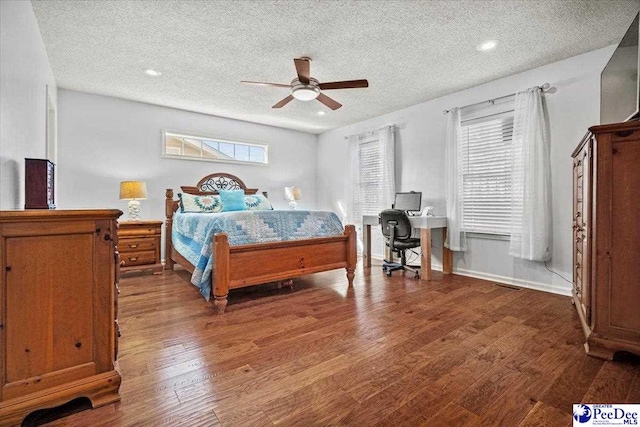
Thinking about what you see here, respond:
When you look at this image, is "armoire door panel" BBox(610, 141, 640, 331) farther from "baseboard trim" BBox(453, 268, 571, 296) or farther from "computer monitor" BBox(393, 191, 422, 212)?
"computer monitor" BBox(393, 191, 422, 212)

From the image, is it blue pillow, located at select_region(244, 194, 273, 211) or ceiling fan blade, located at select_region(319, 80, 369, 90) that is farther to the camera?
blue pillow, located at select_region(244, 194, 273, 211)

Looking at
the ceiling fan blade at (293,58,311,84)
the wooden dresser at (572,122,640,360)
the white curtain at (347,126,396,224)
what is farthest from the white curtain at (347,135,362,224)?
Answer: the wooden dresser at (572,122,640,360)

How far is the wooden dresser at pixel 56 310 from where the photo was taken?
48.5 inches

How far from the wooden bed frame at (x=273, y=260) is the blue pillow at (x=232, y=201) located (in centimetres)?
96

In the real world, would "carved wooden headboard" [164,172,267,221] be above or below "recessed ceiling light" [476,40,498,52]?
below

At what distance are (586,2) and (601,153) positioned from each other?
4.25ft

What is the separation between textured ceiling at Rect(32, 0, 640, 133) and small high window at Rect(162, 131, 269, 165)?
906mm

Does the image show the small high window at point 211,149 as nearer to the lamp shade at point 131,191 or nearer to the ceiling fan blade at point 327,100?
the lamp shade at point 131,191

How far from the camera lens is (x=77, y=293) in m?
1.37

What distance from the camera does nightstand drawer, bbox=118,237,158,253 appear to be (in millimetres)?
3809

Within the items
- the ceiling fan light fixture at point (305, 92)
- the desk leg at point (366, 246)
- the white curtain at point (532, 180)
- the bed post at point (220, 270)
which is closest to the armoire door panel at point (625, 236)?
the white curtain at point (532, 180)

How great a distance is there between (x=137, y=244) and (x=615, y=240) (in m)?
4.56

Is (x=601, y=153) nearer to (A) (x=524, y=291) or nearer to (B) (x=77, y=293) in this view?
(A) (x=524, y=291)

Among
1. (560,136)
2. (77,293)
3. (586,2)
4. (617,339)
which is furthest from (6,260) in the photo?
(560,136)
